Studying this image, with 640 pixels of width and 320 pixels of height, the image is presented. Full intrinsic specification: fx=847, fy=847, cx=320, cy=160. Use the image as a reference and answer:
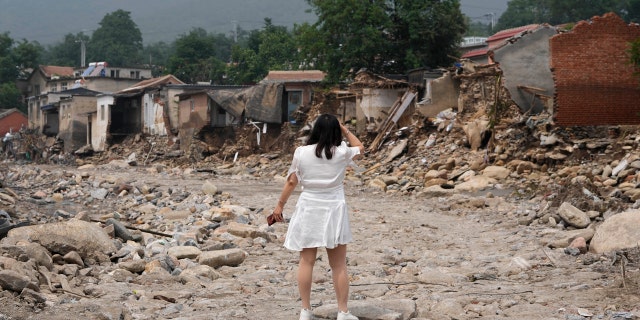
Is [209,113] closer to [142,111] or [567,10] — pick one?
[142,111]

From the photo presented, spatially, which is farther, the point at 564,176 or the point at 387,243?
the point at 564,176

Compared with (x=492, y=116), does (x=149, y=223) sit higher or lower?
lower

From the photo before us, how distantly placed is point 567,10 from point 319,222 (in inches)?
2465

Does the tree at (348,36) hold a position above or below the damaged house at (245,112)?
above

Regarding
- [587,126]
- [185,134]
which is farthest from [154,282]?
[185,134]

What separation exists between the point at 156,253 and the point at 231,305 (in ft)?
9.45

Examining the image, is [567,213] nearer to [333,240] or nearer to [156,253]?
[156,253]

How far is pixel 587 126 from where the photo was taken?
774 inches

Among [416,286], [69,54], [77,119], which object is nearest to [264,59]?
[77,119]

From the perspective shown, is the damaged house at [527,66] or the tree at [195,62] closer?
the damaged house at [527,66]

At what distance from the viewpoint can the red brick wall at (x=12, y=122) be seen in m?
64.6

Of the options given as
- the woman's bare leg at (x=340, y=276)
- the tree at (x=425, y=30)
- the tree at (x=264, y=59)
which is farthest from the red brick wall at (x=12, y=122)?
the woman's bare leg at (x=340, y=276)

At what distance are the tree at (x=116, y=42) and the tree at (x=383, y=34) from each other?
70.1 meters

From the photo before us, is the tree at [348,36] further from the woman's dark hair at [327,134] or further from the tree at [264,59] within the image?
the woman's dark hair at [327,134]
